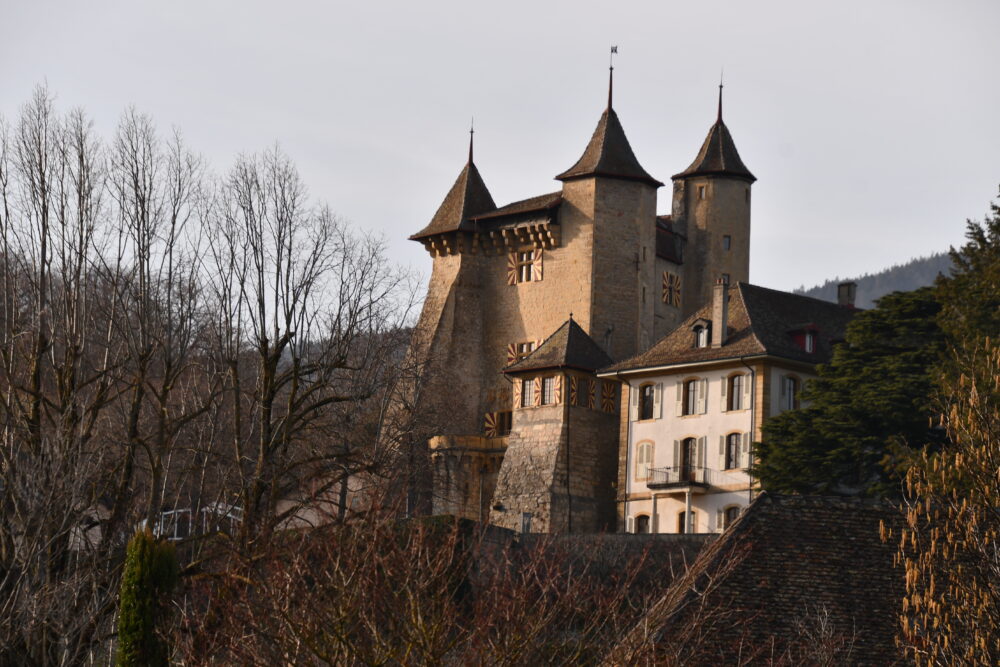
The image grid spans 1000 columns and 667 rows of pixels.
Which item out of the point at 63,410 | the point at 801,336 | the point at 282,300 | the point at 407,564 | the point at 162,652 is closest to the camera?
the point at 407,564

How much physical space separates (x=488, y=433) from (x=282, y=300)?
29.4 meters

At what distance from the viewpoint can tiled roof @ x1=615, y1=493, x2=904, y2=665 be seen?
23688mm

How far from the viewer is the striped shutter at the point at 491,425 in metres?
68.2

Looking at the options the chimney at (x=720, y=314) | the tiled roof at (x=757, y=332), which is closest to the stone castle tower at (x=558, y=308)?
the tiled roof at (x=757, y=332)

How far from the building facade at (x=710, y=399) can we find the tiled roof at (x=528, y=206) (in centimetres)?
1015

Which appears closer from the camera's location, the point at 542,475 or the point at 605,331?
the point at 542,475

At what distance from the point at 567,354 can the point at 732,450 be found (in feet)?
24.8

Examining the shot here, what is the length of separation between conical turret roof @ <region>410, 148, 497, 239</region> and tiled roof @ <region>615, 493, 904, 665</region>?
1796 inches

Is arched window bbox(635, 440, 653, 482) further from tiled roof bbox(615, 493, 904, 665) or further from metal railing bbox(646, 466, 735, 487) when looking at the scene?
tiled roof bbox(615, 493, 904, 665)

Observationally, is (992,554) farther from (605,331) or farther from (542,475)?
(605,331)

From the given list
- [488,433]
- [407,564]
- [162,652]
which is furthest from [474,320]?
[407,564]

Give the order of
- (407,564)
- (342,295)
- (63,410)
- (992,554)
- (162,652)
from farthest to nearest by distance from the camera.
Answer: (342,295), (63,410), (162,652), (992,554), (407,564)

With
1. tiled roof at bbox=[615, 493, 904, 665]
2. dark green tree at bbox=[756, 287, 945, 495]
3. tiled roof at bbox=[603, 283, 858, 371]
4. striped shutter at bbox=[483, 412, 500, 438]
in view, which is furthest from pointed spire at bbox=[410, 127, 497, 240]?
tiled roof at bbox=[615, 493, 904, 665]

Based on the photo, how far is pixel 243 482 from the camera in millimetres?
32219
